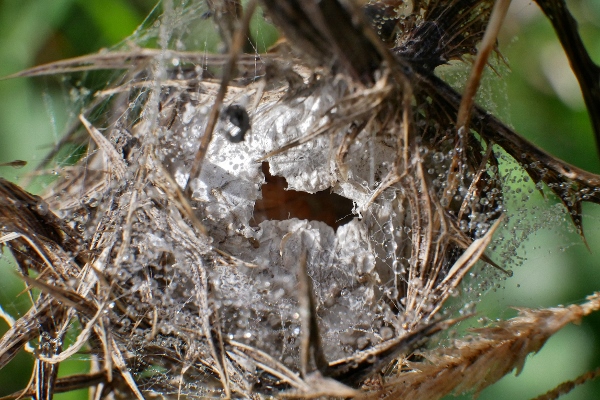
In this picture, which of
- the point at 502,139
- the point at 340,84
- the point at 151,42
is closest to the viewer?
the point at 340,84

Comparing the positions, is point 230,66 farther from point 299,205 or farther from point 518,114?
point 518,114

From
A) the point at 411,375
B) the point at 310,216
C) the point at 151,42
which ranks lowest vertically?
the point at 411,375

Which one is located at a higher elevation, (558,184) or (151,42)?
(151,42)

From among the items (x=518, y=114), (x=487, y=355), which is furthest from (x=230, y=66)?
(x=518, y=114)

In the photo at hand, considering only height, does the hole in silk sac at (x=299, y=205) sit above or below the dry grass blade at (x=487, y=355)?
above

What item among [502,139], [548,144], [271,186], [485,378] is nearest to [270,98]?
[271,186]

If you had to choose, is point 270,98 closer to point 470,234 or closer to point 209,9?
point 209,9

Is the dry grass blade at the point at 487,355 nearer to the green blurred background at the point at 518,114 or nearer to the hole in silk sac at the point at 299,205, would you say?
the hole in silk sac at the point at 299,205

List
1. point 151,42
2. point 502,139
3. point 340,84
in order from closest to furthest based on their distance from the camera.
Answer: point 340,84, point 502,139, point 151,42

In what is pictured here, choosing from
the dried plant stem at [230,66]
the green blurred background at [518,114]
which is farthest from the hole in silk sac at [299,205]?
the green blurred background at [518,114]
